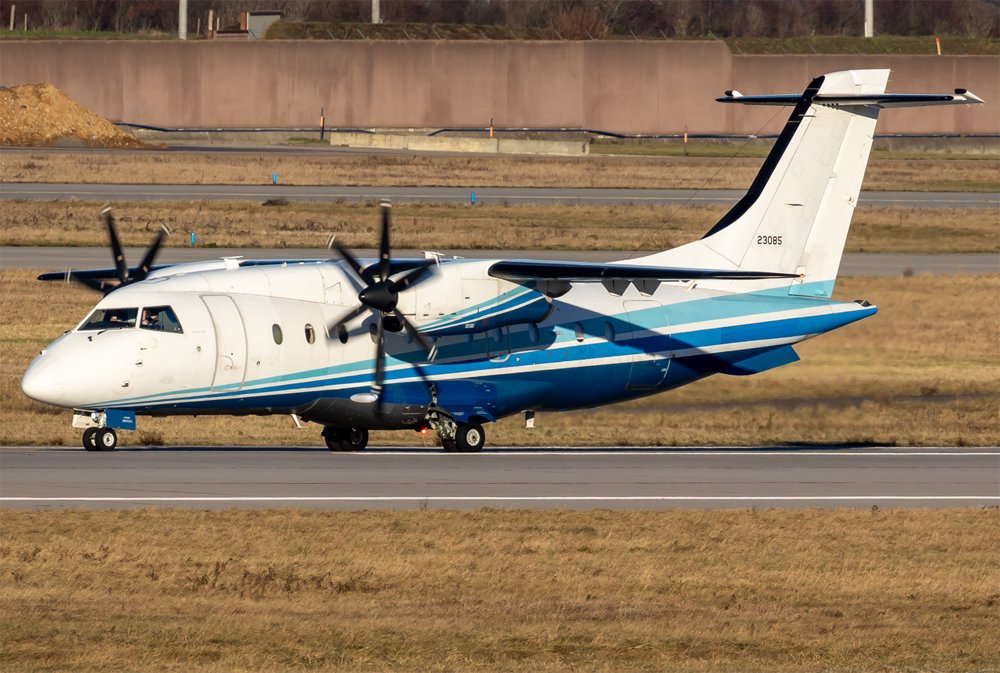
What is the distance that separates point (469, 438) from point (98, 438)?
736 centimetres

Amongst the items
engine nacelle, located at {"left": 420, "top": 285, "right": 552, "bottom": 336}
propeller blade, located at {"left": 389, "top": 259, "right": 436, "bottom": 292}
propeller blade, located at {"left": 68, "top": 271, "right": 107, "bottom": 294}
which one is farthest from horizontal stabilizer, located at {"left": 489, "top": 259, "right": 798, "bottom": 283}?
propeller blade, located at {"left": 68, "top": 271, "right": 107, "bottom": 294}

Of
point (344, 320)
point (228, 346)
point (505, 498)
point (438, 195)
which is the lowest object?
point (505, 498)

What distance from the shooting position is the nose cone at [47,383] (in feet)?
86.8

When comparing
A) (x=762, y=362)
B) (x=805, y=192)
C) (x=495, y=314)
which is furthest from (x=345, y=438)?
(x=805, y=192)

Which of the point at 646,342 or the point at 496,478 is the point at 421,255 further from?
the point at 496,478

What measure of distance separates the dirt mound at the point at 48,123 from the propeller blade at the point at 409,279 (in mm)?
67806

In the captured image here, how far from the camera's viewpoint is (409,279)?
29312 millimetres

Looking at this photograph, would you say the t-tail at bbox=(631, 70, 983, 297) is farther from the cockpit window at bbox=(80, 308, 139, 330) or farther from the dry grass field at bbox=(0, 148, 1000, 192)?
the dry grass field at bbox=(0, 148, 1000, 192)

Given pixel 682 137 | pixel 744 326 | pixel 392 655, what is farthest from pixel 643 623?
pixel 682 137

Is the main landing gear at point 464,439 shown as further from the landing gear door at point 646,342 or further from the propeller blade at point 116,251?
the propeller blade at point 116,251

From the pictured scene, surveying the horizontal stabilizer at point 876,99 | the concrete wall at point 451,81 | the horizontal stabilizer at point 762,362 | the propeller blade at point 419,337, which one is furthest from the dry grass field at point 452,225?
the concrete wall at point 451,81

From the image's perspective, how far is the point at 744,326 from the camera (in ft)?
109

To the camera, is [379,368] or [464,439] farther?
[464,439]

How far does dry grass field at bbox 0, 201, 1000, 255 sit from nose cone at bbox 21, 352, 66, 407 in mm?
30883
